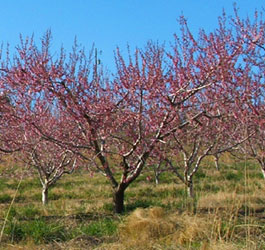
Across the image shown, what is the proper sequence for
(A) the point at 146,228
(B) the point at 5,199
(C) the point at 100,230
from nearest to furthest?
(A) the point at 146,228, (C) the point at 100,230, (B) the point at 5,199

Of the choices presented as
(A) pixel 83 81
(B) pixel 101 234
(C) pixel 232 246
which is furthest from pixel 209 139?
(C) pixel 232 246

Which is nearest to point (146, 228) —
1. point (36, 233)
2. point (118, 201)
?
point (36, 233)

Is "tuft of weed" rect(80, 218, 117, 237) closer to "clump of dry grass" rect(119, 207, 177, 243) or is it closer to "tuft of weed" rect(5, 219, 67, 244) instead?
"clump of dry grass" rect(119, 207, 177, 243)

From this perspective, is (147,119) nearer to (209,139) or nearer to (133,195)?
(209,139)

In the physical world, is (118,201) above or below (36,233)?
above

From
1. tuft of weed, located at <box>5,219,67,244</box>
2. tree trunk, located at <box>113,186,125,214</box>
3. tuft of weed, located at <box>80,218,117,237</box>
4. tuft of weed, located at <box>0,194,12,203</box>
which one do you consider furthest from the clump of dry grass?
tuft of weed, located at <box>0,194,12,203</box>

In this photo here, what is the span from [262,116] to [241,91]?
69 cm

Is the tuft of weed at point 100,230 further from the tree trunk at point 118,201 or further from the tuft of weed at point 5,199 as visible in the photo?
the tuft of weed at point 5,199

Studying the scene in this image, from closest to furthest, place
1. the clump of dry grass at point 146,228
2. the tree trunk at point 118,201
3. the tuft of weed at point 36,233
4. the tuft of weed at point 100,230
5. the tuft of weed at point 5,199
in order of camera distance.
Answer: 1. the clump of dry grass at point 146,228
2. the tuft of weed at point 36,233
3. the tuft of weed at point 100,230
4. the tree trunk at point 118,201
5. the tuft of weed at point 5,199

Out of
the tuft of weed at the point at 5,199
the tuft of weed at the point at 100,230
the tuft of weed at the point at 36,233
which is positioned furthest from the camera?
the tuft of weed at the point at 5,199

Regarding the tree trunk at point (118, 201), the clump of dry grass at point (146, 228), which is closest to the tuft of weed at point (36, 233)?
the clump of dry grass at point (146, 228)

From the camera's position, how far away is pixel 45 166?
35.8ft

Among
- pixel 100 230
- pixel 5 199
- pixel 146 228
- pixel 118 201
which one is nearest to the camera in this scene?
pixel 146 228

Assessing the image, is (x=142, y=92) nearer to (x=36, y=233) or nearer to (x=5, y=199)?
(x=36, y=233)
